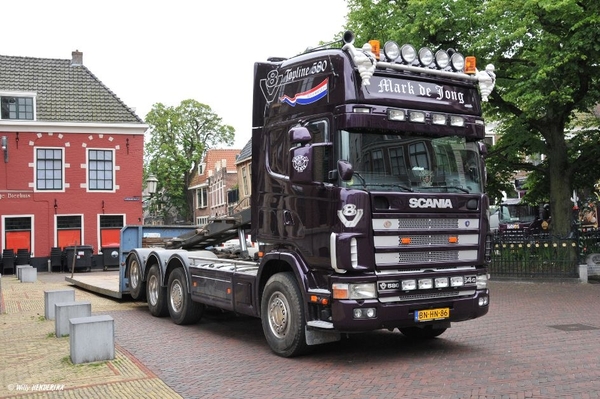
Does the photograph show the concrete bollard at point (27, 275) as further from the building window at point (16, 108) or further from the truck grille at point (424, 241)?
the truck grille at point (424, 241)

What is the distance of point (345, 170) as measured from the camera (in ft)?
21.3

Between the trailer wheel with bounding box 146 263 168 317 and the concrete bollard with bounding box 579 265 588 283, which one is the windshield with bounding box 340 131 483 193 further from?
the concrete bollard with bounding box 579 265 588 283

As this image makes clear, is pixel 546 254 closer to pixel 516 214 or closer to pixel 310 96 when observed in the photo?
pixel 310 96

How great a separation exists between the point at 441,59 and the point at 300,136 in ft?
6.93

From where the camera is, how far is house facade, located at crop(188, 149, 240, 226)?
176 ft

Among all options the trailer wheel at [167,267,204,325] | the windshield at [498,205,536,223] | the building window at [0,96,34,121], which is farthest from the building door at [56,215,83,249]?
the windshield at [498,205,536,223]

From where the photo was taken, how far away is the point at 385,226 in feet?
21.8

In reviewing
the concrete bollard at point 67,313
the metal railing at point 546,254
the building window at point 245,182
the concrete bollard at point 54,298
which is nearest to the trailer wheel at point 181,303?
the concrete bollard at point 67,313

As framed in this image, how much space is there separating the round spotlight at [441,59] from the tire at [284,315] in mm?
3127

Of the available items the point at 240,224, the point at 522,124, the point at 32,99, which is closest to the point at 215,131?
the point at 32,99

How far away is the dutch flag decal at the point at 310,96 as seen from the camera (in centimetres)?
710

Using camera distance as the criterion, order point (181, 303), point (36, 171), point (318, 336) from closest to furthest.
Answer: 1. point (318, 336)
2. point (181, 303)
3. point (36, 171)

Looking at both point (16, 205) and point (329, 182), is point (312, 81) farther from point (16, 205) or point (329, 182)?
point (16, 205)

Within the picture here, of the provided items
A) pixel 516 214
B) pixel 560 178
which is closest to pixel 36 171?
pixel 560 178
